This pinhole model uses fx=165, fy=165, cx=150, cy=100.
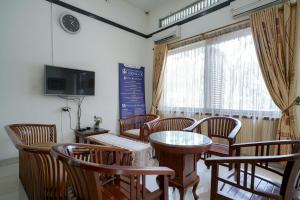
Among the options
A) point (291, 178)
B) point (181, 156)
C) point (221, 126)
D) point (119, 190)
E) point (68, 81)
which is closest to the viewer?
point (291, 178)

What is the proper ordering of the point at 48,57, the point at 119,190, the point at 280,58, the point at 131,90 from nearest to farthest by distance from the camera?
1. the point at 119,190
2. the point at 280,58
3. the point at 48,57
4. the point at 131,90

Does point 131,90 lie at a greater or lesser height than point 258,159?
greater

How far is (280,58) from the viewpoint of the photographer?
2.28 m

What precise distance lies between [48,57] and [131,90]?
Result: 190 centimetres

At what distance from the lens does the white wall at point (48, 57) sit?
2.51 m

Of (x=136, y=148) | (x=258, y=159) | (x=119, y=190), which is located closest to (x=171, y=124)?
(x=136, y=148)

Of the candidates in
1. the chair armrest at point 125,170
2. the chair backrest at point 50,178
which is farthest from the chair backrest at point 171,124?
the chair armrest at point 125,170

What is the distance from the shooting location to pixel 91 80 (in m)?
3.31

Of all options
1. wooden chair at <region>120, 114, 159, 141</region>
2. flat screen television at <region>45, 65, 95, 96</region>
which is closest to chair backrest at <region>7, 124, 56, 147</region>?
flat screen television at <region>45, 65, 95, 96</region>

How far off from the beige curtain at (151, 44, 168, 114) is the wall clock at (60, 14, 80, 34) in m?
1.83

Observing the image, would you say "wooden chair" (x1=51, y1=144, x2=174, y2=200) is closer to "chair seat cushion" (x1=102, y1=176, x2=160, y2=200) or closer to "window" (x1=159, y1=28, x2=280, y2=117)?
"chair seat cushion" (x1=102, y1=176, x2=160, y2=200)

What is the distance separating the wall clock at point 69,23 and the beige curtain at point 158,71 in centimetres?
183

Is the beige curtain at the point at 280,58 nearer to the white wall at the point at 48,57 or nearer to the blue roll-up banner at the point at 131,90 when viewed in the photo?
the blue roll-up banner at the point at 131,90

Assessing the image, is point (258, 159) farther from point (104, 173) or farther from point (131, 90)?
point (131, 90)
